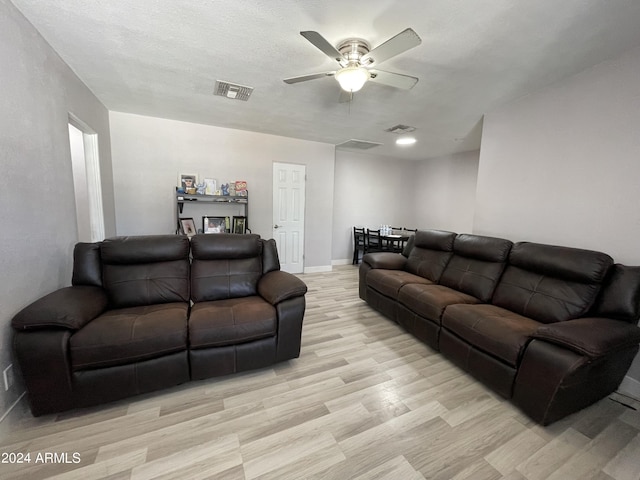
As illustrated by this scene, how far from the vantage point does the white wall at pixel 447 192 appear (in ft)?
17.2

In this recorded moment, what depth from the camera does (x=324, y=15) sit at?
1.63m

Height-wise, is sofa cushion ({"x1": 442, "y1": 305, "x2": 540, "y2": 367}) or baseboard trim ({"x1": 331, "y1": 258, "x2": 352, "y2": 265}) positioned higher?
sofa cushion ({"x1": 442, "y1": 305, "x2": 540, "y2": 367})

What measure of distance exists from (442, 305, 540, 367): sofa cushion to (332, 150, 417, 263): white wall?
385cm

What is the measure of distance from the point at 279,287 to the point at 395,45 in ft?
6.30

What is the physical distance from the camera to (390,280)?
2.99 metres

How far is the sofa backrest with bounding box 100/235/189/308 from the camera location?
211 cm

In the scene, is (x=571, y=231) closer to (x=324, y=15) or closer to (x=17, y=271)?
(x=324, y=15)

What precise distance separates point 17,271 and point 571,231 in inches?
170

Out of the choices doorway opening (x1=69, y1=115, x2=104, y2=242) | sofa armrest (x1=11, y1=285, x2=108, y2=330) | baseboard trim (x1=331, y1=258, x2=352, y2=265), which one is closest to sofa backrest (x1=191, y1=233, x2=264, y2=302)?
sofa armrest (x1=11, y1=285, x2=108, y2=330)

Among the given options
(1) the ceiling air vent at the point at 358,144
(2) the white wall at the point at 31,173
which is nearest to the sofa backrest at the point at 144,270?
(2) the white wall at the point at 31,173

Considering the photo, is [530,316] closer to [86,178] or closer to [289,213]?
[289,213]

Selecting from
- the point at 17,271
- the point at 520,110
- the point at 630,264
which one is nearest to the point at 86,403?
the point at 17,271

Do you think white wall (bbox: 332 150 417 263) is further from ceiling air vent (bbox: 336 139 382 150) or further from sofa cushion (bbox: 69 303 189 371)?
sofa cushion (bbox: 69 303 189 371)

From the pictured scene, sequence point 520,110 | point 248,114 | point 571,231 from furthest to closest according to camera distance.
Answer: point 248,114 → point 520,110 → point 571,231
